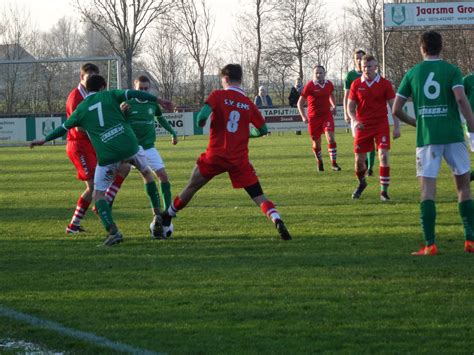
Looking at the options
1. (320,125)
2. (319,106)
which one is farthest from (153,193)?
(320,125)

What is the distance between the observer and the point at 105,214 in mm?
10250

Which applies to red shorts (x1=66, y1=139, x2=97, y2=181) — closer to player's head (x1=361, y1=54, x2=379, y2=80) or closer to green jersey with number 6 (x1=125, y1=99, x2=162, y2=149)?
green jersey with number 6 (x1=125, y1=99, x2=162, y2=149)

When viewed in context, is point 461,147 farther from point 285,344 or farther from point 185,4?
point 185,4

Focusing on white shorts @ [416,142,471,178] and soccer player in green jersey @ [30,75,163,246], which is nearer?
white shorts @ [416,142,471,178]

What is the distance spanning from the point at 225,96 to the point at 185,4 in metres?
59.6

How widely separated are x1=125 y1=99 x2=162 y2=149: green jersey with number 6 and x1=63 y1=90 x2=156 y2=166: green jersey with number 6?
6.38 ft

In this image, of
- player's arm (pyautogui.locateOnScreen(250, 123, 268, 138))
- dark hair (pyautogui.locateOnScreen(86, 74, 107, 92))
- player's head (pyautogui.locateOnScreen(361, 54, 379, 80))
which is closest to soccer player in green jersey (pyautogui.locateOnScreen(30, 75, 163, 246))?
dark hair (pyautogui.locateOnScreen(86, 74, 107, 92))

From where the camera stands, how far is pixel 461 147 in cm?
877

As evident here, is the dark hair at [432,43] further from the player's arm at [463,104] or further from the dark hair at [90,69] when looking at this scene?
the dark hair at [90,69]

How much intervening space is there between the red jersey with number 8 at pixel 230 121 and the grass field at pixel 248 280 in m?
0.96

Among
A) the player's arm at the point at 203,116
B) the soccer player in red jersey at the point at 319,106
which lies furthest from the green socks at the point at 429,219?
the soccer player in red jersey at the point at 319,106

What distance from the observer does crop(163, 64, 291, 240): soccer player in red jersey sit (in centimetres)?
991

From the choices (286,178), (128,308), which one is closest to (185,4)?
Answer: (286,178)

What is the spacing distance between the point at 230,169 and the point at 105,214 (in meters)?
1.39
